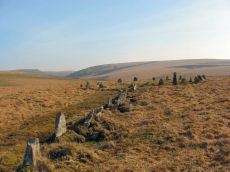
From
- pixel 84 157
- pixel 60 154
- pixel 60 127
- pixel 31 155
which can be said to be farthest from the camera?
pixel 60 127

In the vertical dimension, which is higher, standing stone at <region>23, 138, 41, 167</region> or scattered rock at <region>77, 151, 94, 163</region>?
standing stone at <region>23, 138, 41, 167</region>

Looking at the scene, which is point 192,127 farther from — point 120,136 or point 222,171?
point 222,171

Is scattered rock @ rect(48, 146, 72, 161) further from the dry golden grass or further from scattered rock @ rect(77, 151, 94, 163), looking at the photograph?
scattered rock @ rect(77, 151, 94, 163)

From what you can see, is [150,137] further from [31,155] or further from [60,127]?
[31,155]

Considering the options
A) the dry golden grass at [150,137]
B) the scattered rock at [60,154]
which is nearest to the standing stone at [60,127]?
the dry golden grass at [150,137]

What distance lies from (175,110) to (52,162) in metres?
14.5

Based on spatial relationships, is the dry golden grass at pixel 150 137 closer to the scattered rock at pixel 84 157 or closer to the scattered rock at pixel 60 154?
the scattered rock at pixel 84 157

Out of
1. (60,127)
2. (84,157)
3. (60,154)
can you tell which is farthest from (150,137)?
(60,154)

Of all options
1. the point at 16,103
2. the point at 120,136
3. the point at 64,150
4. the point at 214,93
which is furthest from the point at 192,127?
the point at 16,103

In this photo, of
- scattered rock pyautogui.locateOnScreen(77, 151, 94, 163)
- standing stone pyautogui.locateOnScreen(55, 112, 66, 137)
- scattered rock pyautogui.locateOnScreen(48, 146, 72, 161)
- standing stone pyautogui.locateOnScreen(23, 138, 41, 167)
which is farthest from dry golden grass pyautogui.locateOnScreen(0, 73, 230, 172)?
standing stone pyautogui.locateOnScreen(55, 112, 66, 137)

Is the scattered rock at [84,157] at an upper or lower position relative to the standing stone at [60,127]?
lower

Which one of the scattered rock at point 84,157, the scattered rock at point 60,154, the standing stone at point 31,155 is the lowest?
the scattered rock at point 84,157

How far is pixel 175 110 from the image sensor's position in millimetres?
29719

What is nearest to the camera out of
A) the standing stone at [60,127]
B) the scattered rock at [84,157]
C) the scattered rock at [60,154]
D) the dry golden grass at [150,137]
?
the dry golden grass at [150,137]
